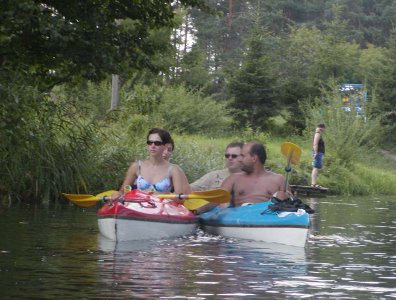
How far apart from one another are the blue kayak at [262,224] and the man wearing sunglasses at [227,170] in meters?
0.77

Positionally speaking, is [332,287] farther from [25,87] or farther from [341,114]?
[341,114]

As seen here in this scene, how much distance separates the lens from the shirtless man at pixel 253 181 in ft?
46.2

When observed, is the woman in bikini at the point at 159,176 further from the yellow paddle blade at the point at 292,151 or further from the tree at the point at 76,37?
the tree at the point at 76,37

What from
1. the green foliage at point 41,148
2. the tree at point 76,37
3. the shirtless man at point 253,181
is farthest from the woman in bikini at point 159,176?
the tree at point 76,37

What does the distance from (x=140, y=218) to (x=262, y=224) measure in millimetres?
1581

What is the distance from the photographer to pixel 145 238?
44.2 feet

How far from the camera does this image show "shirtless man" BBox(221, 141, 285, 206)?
14070 mm

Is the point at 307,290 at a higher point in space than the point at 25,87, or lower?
lower

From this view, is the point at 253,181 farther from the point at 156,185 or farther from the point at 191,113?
the point at 191,113

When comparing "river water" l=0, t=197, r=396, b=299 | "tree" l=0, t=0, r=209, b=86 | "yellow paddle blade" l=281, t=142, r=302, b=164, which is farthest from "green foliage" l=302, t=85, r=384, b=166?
"yellow paddle blade" l=281, t=142, r=302, b=164

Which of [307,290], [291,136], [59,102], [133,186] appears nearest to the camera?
[307,290]

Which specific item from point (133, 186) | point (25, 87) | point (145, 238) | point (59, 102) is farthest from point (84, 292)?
point (59, 102)

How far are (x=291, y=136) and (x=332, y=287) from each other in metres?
33.4

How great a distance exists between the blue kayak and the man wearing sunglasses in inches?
30.4
